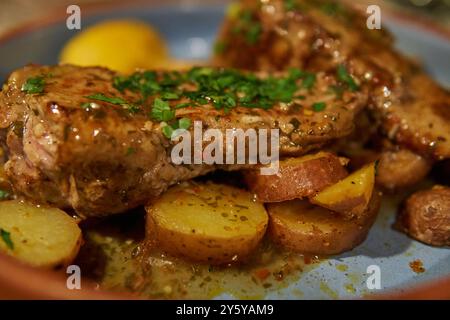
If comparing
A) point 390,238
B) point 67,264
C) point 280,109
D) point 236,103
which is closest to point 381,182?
point 390,238

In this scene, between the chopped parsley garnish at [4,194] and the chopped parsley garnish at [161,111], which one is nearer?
the chopped parsley garnish at [161,111]

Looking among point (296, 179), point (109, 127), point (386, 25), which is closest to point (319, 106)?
point (296, 179)

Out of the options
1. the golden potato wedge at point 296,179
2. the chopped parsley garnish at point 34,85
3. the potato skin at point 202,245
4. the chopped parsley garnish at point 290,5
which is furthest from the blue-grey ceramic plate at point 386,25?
the chopped parsley garnish at point 34,85

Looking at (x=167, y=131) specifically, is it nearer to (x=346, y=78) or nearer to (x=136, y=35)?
Answer: (x=346, y=78)

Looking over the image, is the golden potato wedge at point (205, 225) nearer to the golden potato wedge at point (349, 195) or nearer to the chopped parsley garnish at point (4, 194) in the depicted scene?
the golden potato wedge at point (349, 195)

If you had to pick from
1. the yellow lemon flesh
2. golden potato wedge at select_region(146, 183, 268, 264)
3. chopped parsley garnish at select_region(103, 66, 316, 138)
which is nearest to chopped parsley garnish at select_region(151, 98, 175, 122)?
chopped parsley garnish at select_region(103, 66, 316, 138)

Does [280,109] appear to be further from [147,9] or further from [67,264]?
[147,9]

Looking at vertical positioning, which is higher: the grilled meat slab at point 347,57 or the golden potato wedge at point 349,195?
the grilled meat slab at point 347,57
